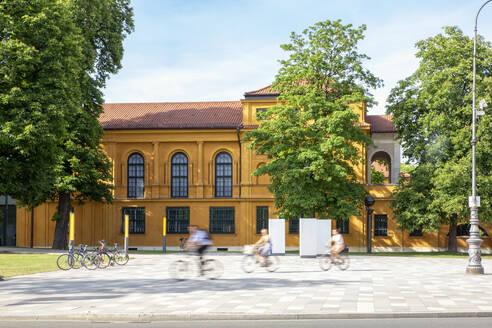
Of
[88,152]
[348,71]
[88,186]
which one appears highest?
[348,71]

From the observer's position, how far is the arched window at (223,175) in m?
47.9

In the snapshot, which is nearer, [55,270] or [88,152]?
[55,270]

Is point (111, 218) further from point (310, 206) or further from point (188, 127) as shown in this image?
point (310, 206)

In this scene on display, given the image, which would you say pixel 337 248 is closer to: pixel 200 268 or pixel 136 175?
pixel 200 268

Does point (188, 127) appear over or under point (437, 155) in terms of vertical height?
over

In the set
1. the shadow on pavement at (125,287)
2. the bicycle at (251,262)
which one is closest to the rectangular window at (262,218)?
the bicycle at (251,262)

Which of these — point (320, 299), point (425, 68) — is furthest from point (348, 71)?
point (320, 299)

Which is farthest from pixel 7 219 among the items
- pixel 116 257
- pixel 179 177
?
pixel 116 257

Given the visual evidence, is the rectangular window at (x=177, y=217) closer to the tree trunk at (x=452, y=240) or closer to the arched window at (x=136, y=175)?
the arched window at (x=136, y=175)

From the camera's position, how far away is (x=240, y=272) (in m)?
21.4

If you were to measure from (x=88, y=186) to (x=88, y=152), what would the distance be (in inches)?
116

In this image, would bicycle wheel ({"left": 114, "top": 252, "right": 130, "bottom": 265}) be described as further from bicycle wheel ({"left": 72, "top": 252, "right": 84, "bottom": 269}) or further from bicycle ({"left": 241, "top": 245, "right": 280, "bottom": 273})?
bicycle ({"left": 241, "top": 245, "right": 280, "bottom": 273})

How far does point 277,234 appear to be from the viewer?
3091 centimetres

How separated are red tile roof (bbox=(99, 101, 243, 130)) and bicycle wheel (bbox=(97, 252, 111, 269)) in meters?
24.8
